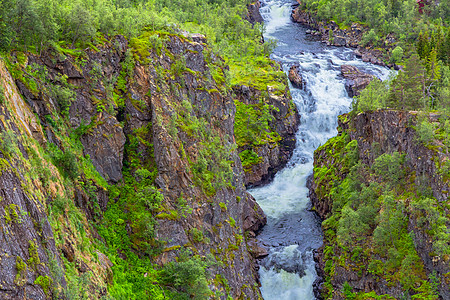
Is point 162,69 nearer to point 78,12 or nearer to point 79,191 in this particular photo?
point 78,12

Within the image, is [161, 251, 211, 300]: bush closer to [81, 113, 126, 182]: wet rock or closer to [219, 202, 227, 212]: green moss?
[81, 113, 126, 182]: wet rock

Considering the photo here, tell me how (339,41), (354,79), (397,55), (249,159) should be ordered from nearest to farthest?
(249,159)
(354,79)
(397,55)
(339,41)

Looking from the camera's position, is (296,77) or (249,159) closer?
(249,159)

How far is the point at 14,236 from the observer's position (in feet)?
77.9

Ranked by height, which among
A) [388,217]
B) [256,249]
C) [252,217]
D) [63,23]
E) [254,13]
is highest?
[63,23]

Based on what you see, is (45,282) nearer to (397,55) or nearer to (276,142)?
(276,142)

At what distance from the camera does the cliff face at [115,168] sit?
86.2 feet

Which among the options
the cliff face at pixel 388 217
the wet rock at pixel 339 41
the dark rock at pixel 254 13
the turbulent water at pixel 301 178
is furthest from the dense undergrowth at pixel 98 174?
the dark rock at pixel 254 13

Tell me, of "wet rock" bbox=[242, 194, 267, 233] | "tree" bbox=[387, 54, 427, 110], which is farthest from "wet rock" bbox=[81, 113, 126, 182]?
"tree" bbox=[387, 54, 427, 110]

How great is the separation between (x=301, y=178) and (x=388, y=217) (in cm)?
3172

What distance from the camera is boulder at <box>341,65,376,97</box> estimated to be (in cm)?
9919

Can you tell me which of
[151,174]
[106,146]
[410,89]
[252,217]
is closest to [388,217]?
[410,89]

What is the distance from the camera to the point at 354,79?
103 meters

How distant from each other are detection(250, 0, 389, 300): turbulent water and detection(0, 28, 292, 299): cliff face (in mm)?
5965
